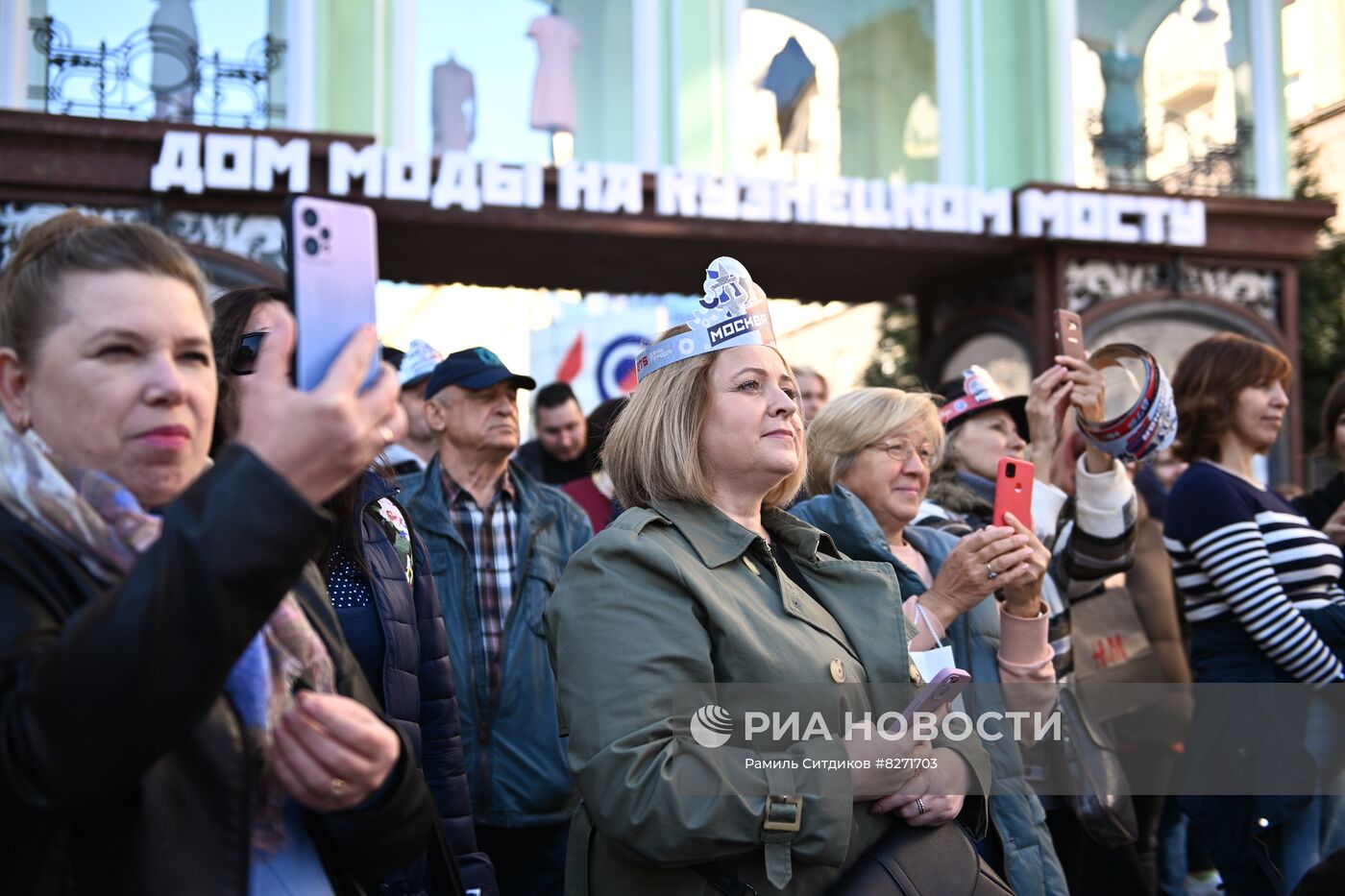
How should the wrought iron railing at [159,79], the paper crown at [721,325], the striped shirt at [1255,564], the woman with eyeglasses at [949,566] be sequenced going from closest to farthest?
the paper crown at [721,325]
the woman with eyeglasses at [949,566]
the striped shirt at [1255,564]
the wrought iron railing at [159,79]

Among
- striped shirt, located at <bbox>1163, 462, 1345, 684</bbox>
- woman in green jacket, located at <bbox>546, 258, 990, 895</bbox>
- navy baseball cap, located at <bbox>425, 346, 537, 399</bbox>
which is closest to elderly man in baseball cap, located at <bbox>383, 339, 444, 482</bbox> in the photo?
navy baseball cap, located at <bbox>425, 346, 537, 399</bbox>

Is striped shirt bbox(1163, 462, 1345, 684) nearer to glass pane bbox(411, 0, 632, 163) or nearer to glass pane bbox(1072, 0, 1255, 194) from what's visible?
glass pane bbox(411, 0, 632, 163)

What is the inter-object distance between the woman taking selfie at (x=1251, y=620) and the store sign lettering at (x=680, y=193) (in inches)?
239

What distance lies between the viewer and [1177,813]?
5.28m

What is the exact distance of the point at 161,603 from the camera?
124 cm

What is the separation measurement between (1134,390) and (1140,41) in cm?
971

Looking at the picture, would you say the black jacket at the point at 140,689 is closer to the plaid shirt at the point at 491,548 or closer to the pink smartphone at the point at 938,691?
the pink smartphone at the point at 938,691

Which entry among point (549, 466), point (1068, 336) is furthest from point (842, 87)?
point (1068, 336)

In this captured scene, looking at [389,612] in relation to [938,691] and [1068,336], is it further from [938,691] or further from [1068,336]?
[1068,336]

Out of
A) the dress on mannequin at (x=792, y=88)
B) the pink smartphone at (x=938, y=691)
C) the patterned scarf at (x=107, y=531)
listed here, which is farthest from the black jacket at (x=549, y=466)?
the dress on mannequin at (x=792, y=88)

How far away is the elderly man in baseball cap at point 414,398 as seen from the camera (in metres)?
4.82

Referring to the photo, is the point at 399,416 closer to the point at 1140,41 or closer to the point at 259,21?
the point at 259,21

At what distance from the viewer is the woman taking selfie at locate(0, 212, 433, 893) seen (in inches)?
49.2

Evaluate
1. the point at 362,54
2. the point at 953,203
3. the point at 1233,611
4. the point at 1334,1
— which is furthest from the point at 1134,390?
the point at 1334,1
